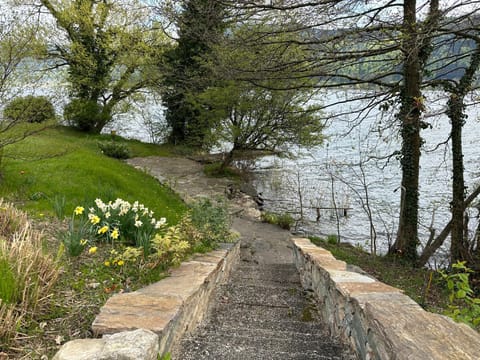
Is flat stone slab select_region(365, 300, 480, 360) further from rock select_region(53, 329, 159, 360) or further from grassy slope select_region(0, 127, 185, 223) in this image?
grassy slope select_region(0, 127, 185, 223)

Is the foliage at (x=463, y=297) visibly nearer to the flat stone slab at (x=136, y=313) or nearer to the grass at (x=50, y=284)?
the flat stone slab at (x=136, y=313)

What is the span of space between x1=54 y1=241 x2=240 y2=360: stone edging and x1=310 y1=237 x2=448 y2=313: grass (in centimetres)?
288

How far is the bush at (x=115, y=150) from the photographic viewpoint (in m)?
13.6

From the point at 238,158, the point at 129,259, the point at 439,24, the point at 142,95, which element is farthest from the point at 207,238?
the point at 142,95

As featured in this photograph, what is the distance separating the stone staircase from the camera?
7.04ft

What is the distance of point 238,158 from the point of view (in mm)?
14016

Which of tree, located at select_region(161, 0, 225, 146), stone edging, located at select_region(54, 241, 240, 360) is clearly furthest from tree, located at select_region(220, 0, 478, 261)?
tree, located at select_region(161, 0, 225, 146)

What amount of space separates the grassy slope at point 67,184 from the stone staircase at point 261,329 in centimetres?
204

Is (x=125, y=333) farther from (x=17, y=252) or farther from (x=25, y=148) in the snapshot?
(x=25, y=148)

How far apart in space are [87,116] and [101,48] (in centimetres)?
298

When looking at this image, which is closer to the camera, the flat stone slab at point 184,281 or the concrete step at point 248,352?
the concrete step at point 248,352

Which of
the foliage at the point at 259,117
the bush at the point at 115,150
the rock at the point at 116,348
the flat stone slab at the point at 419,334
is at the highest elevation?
the foliage at the point at 259,117

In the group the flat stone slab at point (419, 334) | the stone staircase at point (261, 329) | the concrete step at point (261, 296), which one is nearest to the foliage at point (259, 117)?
the concrete step at point (261, 296)

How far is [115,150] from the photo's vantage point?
13.6m
